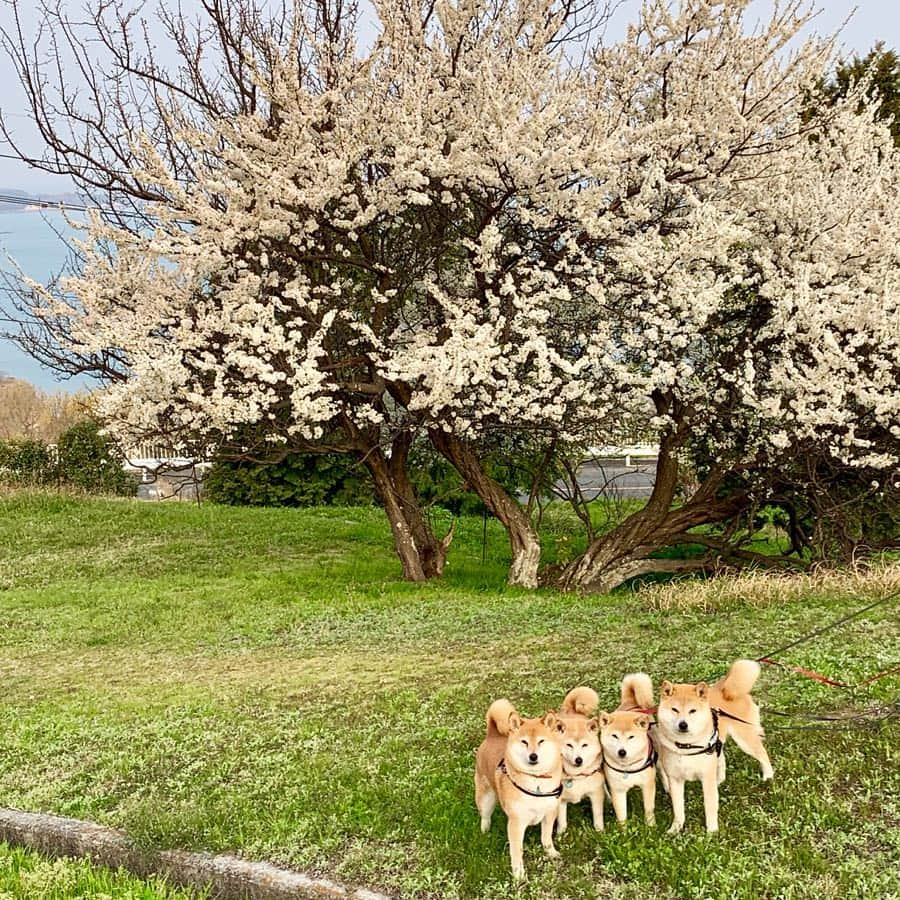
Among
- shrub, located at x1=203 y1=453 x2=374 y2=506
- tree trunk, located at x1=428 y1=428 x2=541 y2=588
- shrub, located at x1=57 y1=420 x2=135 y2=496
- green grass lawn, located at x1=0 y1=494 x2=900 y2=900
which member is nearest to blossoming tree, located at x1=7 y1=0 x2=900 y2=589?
tree trunk, located at x1=428 y1=428 x2=541 y2=588

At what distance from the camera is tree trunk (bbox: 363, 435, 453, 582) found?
10.0m

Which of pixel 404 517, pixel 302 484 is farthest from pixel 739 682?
pixel 302 484

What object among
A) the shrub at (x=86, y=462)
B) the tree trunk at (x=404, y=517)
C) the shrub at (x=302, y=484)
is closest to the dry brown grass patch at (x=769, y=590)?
the tree trunk at (x=404, y=517)

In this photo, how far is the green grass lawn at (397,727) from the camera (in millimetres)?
3346

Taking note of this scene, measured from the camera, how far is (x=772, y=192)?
8789 millimetres

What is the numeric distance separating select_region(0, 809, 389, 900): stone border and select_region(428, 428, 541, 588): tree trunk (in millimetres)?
6024

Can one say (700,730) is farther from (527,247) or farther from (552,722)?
(527,247)

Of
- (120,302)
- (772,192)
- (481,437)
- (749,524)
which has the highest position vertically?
(772,192)

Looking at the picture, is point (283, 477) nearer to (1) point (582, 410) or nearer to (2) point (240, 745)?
(1) point (582, 410)

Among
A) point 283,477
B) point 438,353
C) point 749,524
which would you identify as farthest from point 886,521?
point 283,477

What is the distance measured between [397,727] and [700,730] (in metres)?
1.93

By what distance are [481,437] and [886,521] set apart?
13.3 feet

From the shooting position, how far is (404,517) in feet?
33.1

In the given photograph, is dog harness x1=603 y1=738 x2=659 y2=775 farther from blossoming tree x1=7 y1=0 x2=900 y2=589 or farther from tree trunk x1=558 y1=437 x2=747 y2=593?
tree trunk x1=558 y1=437 x2=747 y2=593
